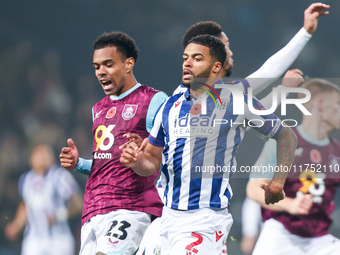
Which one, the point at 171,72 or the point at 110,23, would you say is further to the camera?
the point at 110,23

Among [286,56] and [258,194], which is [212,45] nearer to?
[286,56]

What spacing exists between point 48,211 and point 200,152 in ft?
13.1

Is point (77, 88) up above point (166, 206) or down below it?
above

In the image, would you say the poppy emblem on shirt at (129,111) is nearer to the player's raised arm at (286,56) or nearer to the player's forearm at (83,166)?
the player's forearm at (83,166)

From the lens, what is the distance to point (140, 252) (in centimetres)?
289

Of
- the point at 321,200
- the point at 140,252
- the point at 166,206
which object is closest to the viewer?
the point at 166,206

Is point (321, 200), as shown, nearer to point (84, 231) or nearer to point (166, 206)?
point (166, 206)

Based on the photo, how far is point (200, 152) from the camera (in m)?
2.53

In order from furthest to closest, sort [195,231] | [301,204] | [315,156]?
[315,156] → [301,204] → [195,231]

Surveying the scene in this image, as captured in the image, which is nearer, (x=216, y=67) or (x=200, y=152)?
(x=200, y=152)

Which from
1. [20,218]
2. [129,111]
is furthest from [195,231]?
[20,218]

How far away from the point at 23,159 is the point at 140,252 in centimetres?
421

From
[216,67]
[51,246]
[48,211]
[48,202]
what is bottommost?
[51,246]

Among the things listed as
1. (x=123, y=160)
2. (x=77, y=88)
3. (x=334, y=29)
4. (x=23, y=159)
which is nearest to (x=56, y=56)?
(x=77, y=88)
